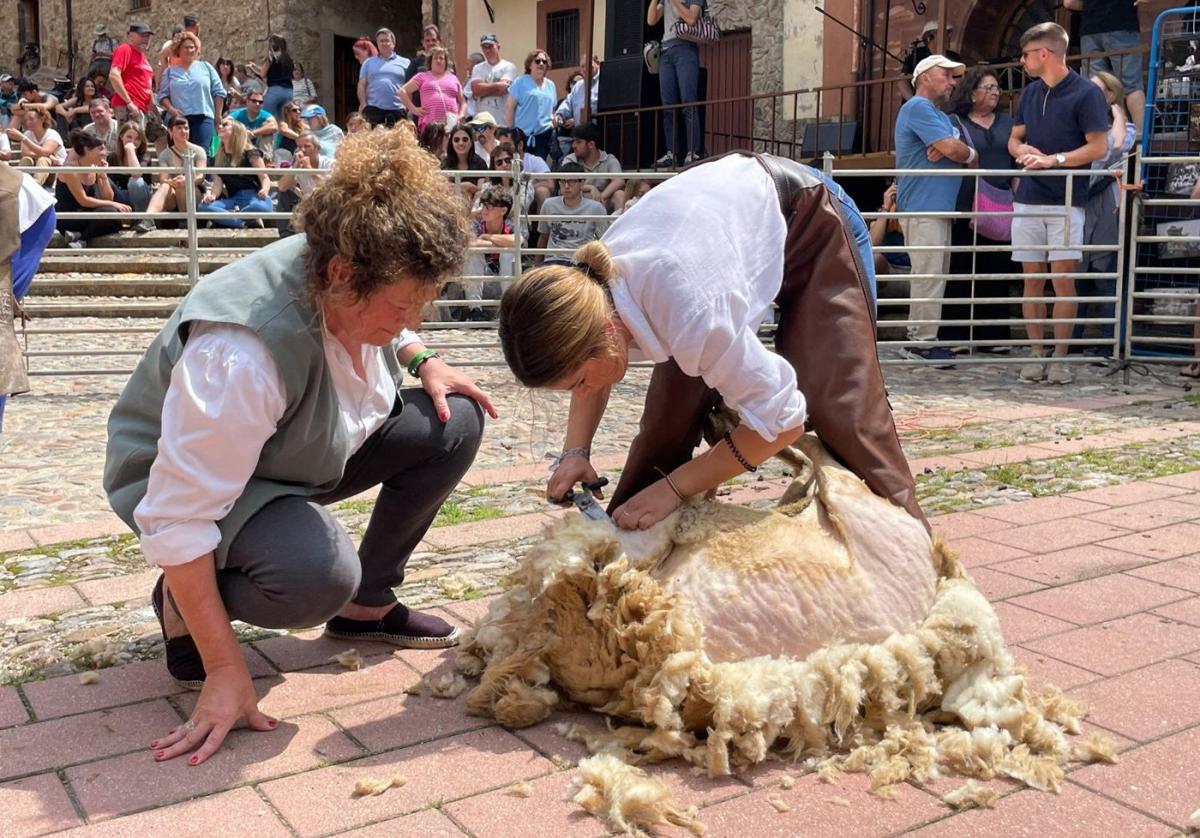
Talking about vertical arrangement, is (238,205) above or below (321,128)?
below

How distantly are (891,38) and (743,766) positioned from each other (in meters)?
13.1

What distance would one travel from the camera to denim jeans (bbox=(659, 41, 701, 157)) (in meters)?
13.8

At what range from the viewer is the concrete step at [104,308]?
29.3ft

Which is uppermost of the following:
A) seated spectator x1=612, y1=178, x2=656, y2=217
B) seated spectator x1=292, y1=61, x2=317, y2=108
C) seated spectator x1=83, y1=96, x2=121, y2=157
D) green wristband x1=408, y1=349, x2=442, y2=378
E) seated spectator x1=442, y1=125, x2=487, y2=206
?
seated spectator x1=292, y1=61, x2=317, y2=108

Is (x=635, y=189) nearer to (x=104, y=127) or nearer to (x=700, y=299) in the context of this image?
(x=104, y=127)

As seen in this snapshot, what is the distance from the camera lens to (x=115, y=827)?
7.47ft

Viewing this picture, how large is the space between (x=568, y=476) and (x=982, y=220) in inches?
265

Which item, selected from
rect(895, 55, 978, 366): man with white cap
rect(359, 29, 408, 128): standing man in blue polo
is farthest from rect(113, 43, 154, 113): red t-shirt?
rect(895, 55, 978, 366): man with white cap

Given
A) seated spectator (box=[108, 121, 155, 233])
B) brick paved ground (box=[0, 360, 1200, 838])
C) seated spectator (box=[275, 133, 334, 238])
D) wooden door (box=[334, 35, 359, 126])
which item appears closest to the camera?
brick paved ground (box=[0, 360, 1200, 838])

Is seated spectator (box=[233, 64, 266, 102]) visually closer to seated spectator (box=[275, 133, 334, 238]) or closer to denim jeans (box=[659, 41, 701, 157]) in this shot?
seated spectator (box=[275, 133, 334, 238])

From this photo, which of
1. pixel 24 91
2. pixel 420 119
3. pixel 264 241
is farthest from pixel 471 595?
pixel 24 91

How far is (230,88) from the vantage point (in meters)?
18.3

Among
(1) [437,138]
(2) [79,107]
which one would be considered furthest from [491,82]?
(2) [79,107]

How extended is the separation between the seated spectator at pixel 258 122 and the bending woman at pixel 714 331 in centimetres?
1258
